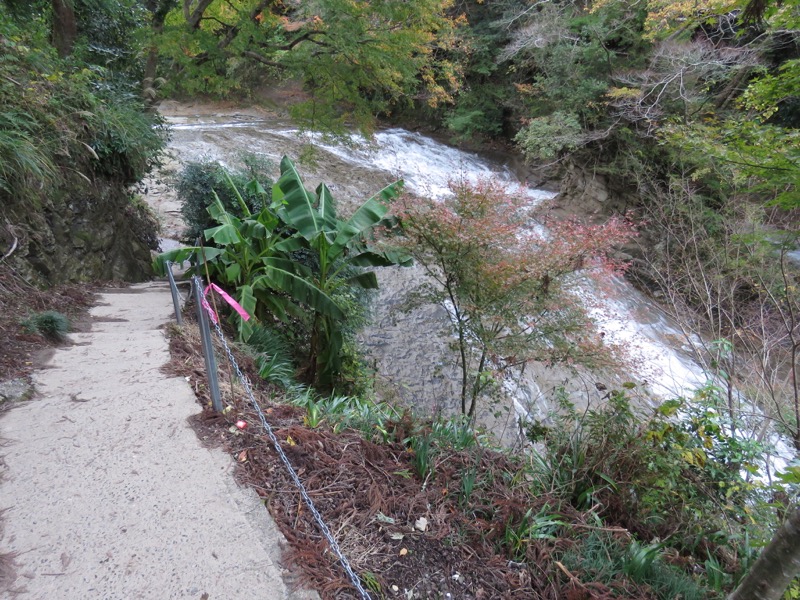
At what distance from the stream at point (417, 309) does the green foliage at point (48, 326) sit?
414cm

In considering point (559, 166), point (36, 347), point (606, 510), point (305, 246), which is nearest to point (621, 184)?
point (559, 166)

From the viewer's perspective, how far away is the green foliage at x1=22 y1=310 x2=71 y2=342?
4.60 m

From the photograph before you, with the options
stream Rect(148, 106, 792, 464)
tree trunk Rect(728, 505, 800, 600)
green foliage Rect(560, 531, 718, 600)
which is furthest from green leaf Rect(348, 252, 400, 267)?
tree trunk Rect(728, 505, 800, 600)

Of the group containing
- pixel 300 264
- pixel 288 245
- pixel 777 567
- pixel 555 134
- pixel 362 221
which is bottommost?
pixel 777 567

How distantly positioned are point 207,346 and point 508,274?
13.4 ft

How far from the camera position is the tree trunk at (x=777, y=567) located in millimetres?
1698

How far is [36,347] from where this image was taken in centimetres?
437

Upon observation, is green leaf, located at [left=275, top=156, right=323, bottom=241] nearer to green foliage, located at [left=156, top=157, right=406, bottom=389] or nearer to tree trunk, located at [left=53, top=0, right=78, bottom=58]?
green foliage, located at [left=156, top=157, right=406, bottom=389]

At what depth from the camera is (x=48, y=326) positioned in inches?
184

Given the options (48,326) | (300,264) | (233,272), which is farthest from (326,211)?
(48,326)

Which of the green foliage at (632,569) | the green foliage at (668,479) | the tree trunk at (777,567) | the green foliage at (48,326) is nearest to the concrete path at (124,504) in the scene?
the green foliage at (48,326)

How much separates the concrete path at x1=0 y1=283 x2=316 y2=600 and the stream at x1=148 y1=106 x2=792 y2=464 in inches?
106

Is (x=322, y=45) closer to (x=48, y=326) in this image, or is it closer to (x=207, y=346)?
(x=48, y=326)

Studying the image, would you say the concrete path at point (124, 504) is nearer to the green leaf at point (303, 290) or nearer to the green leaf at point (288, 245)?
the green leaf at point (303, 290)
